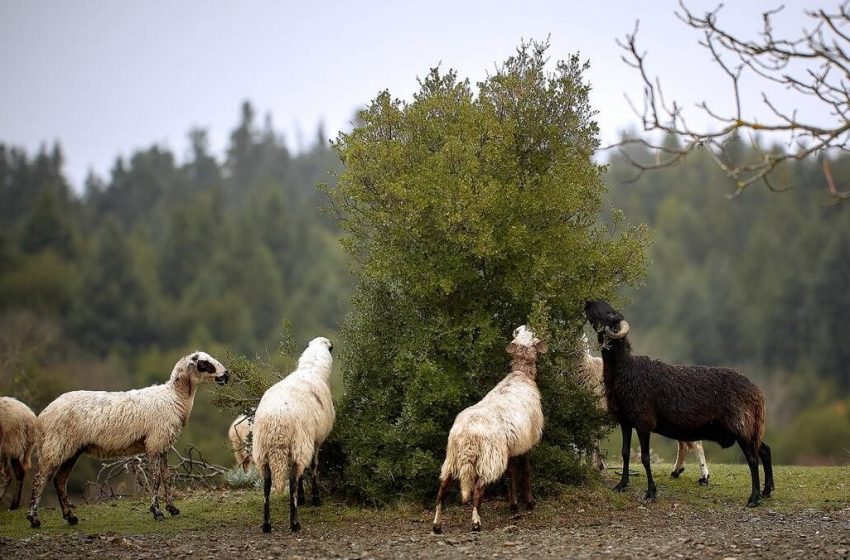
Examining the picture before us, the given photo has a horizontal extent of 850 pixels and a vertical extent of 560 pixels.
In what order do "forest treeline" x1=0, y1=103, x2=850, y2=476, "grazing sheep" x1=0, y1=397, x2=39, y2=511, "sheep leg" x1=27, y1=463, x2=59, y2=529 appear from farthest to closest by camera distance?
"forest treeline" x1=0, y1=103, x2=850, y2=476 < "grazing sheep" x1=0, y1=397, x2=39, y2=511 < "sheep leg" x1=27, y1=463, x2=59, y2=529

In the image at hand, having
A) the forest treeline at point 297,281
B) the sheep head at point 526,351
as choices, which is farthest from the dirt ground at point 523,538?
the forest treeline at point 297,281

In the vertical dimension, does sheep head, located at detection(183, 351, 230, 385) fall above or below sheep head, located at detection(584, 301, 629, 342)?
below

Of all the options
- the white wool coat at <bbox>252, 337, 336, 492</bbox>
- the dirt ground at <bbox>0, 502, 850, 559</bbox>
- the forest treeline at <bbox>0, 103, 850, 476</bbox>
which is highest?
the forest treeline at <bbox>0, 103, 850, 476</bbox>

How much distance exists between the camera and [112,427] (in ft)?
48.6

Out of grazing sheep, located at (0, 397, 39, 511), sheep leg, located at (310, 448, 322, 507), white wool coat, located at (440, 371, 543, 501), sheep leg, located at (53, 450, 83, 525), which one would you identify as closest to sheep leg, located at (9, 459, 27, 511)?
grazing sheep, located at (0, 397, 39, 511)

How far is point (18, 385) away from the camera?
31.3m

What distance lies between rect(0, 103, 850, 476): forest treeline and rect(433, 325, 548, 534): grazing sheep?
3729 cm

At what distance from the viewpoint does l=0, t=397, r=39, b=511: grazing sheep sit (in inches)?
654

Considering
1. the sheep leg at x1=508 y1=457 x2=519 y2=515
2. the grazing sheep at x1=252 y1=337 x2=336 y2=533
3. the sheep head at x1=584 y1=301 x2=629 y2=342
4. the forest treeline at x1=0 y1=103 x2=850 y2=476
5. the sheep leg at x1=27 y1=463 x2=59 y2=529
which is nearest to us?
the grazing sheep at x1=252 y1=337 x2=336 y2=533

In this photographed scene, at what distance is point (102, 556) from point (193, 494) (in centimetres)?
585

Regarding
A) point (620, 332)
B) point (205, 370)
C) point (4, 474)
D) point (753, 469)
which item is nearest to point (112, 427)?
point (205, 370)

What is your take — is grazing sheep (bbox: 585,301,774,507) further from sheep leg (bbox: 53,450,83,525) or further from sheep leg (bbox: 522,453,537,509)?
sheep leg (bbox: 53,450,83,525)

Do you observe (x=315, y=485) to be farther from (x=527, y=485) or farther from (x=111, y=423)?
(x=527, y=485)

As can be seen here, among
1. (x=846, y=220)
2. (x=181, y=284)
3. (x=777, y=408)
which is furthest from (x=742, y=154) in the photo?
(x=181, y=284)
